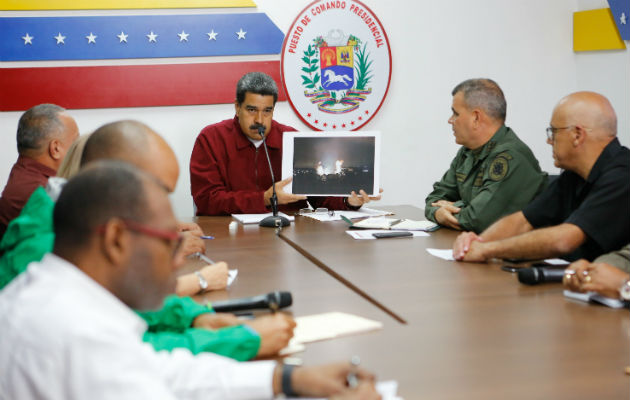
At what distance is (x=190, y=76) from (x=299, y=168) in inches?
45.9

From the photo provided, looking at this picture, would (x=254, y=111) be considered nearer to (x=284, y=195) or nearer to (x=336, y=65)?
(x=284, y=195)

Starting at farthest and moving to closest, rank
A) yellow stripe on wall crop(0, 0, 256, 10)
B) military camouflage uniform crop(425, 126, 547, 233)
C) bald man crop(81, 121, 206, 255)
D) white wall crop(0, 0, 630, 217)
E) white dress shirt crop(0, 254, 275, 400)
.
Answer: white wall crop(0, 0, 630, 217) < yellow stripe on wall crop(0, 0, 256, 10) < military camouflage uniform crop(425, 126, 547, 233) < bald man crop(81, 121, 206, 255) < white dress shirt crop(0, 254, 275, 400)

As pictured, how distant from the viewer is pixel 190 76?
405cm

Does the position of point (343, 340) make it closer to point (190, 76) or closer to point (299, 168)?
point (299, 168)

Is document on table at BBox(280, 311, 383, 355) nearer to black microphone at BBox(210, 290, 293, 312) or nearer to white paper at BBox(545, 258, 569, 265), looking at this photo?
black microphone at BBox(210, 290, 293, 312)

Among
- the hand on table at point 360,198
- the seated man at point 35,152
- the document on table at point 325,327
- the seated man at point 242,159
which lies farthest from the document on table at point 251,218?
the document on table at point 325,327

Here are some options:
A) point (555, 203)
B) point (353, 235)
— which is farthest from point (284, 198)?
point (555, 203)

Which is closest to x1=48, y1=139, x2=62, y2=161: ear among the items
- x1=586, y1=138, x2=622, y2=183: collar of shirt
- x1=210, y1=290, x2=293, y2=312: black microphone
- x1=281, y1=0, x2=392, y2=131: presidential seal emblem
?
x1=210, y1=290, x2=293, y2=312: black microphone

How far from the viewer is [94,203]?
3.24ft

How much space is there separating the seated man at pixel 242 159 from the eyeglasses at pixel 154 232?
235cm

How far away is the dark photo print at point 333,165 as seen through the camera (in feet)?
10.8

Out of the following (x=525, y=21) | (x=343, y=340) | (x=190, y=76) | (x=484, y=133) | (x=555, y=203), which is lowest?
(x=343, y=340)

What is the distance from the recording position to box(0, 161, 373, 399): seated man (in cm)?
88

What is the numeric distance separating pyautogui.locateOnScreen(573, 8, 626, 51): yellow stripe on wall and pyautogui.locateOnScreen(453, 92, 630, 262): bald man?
89.4 inches
